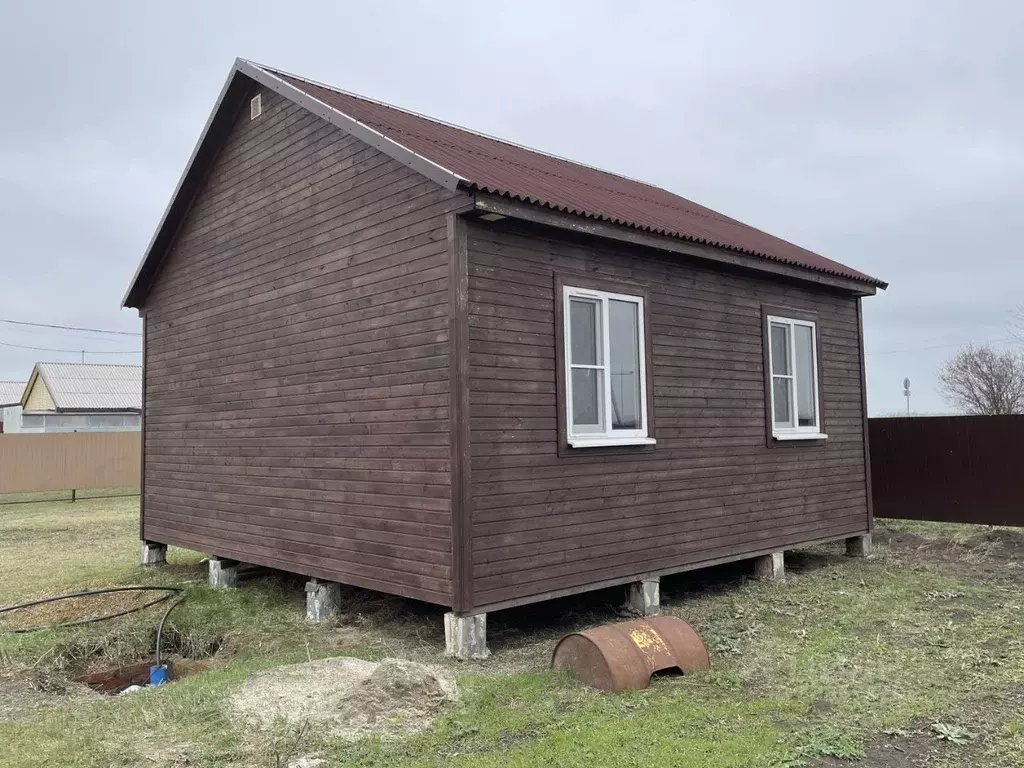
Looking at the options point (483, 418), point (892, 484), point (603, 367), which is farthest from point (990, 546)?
point (483, 418)

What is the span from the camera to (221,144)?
33.4ft

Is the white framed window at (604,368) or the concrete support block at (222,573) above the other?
the white framed window at (604,368)

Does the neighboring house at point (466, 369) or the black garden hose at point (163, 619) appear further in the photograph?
the black garden hose at point (163, 619)

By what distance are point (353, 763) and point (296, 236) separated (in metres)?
5.80

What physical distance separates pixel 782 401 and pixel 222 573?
707 centimetres

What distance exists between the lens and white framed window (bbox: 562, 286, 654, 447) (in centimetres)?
765

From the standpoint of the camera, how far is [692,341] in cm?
889

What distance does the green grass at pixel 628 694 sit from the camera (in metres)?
4.69

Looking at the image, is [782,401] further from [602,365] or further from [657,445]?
[602,365]

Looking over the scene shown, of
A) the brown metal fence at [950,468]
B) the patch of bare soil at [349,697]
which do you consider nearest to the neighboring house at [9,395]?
the brown metal fence at [950,468]

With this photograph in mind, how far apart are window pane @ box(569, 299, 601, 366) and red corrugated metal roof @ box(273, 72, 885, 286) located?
836 mm

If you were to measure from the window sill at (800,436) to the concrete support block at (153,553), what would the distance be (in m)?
8.50

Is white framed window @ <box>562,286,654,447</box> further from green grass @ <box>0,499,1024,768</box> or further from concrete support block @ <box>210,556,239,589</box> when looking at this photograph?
concrete support block @ <box>210,556,239,589</box>

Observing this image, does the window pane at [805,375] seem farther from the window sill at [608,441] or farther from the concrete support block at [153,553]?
the concrete support block at [153,553]
